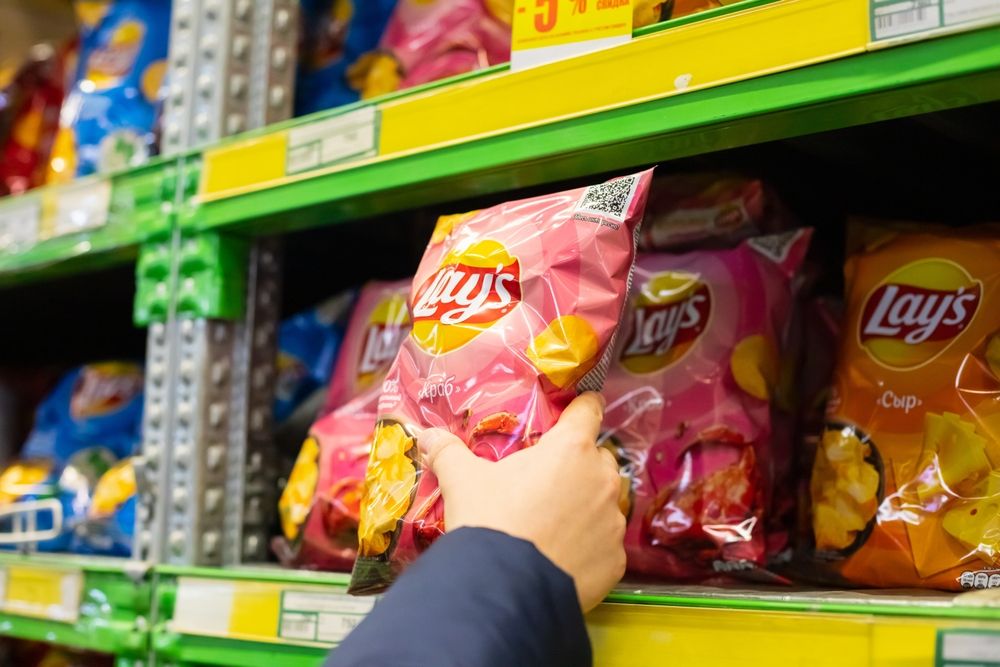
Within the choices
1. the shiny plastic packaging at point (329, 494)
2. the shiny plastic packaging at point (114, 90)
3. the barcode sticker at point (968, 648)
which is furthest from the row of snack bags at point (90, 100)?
the barcode sticker at point (968, 648)

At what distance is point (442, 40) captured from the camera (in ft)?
4.16

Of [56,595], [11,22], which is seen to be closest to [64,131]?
[11,22]

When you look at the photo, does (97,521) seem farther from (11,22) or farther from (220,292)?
(11,22)

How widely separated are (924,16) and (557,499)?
1.35 ft

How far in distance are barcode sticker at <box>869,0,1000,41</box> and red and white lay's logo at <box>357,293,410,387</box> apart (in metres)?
0.64

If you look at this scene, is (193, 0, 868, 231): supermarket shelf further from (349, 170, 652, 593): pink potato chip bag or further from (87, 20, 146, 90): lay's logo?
(87, 20, 146, 90): lay's logo

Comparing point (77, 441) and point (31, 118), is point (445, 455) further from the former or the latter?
point (31, 118)

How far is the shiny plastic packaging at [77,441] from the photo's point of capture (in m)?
1.44

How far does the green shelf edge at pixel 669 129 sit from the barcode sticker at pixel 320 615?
15.2 inches

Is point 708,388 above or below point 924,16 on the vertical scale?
below

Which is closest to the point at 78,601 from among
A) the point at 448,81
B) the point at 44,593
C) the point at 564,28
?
the point at 44,593

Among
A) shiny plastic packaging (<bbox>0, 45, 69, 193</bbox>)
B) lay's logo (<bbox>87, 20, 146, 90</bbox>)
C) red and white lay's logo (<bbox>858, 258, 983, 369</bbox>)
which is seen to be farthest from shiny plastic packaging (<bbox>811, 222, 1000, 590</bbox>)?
shiny plastic packaging (<bbox>0, 45, 69, 193</bbox>)

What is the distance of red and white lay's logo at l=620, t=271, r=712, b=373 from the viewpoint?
1031mm

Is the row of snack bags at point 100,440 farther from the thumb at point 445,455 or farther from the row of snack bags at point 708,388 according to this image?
the thumb at point 445,455
